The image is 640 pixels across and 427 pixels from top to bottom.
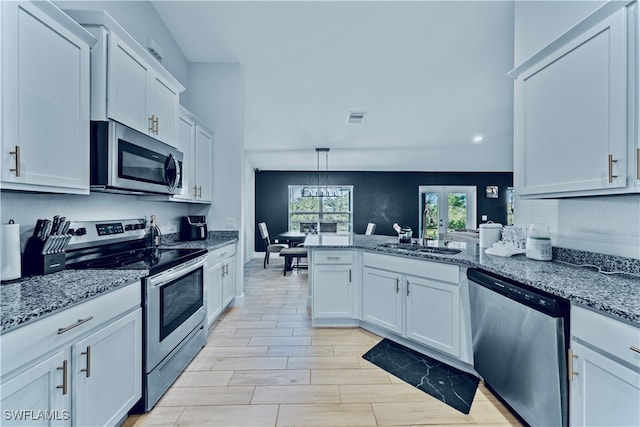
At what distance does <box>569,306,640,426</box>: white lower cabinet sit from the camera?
1.01 m

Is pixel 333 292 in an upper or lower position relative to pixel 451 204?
lower

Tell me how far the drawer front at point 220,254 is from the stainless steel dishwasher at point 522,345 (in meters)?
2.15

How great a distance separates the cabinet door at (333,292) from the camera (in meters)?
2.90

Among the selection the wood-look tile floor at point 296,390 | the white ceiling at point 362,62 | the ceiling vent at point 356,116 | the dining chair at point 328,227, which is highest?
the white ceiling at point 362,62

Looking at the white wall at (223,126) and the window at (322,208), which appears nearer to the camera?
the white wall at (223,126)

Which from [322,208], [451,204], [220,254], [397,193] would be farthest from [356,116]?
[451,204]

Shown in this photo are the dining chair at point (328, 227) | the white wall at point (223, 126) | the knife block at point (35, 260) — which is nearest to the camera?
the knife block at point (35, 260)

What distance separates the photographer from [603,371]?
3.65 feet

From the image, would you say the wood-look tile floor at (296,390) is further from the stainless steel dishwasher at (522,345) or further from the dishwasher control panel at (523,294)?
the dishwasher control panel at (523,294)

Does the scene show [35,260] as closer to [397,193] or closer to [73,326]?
[73,326]

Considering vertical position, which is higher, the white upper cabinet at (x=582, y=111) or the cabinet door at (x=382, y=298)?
the white upper cabinet at (x=582, y=111)

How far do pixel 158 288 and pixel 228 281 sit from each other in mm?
1555

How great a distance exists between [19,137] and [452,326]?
8.70ft

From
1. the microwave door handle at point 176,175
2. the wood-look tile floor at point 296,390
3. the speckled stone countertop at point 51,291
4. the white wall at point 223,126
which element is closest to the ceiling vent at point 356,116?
the white wall at point 223,126
